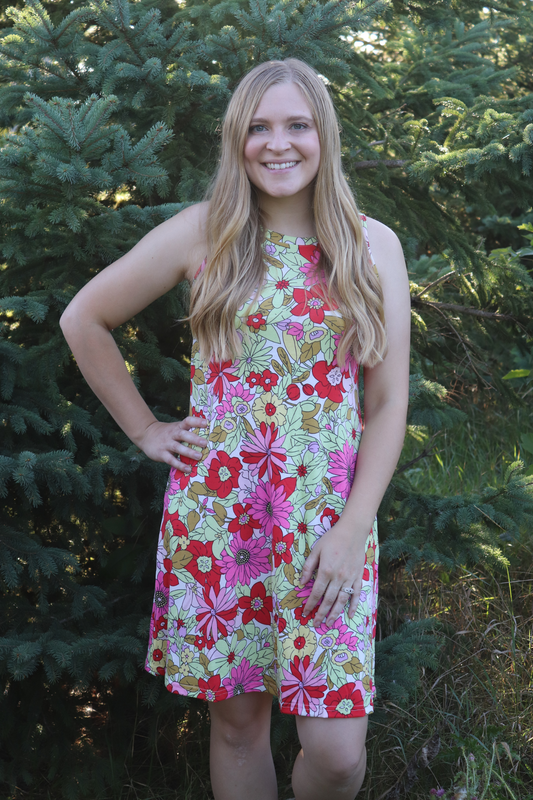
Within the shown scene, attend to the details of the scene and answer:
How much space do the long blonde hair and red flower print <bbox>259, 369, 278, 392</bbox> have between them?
90mm

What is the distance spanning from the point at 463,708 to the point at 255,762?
35.0 inches

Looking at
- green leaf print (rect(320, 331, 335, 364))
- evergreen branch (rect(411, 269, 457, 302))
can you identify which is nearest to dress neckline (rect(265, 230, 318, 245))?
green leaf print (rect(320, 331, 335, 364))

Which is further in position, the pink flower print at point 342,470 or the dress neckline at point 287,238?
the dress neckline at point 287,238

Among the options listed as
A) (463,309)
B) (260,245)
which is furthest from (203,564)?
(463,309)

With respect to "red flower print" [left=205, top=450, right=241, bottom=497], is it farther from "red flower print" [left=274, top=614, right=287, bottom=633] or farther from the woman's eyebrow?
the woman's eyebrow

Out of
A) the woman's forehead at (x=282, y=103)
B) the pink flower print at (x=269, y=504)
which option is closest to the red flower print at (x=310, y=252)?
the woman's forehead at (x=282, y=103)

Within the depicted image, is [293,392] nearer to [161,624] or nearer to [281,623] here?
[281,623]

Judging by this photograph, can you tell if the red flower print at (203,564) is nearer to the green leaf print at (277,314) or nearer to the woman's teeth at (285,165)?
the green leaf print at (277,314)

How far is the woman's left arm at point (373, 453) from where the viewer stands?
1.57 metres

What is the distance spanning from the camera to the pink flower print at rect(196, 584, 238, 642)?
1.69 metres

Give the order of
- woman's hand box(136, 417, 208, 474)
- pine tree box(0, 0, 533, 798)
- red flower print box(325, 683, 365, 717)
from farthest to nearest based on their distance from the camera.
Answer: pine tree box(0, 0, 533, 798) → woman's hand box(136, 417, 208, 474) → red flower print box(325, 683, 365, 717)

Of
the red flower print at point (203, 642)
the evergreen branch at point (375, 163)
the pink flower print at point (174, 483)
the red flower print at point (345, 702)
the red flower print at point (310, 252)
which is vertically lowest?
the red flower print at point (345, 702)

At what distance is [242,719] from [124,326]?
52.0 inches

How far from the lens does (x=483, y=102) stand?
2.66 meters
